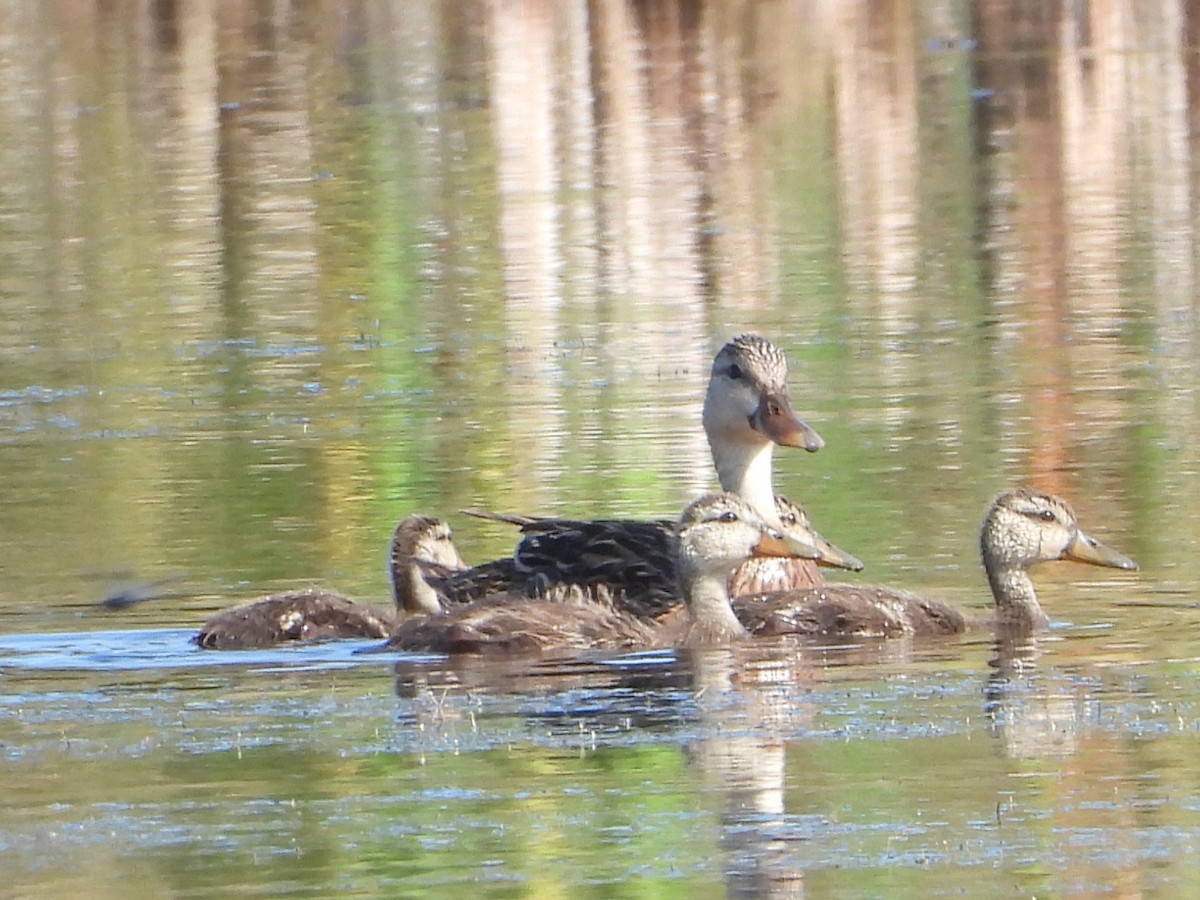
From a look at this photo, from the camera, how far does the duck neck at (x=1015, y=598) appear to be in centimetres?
1068

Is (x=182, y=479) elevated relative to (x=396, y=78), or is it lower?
lower

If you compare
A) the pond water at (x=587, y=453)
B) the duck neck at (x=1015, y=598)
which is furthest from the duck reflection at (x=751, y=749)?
the duck neck at (x=1015, y=598)

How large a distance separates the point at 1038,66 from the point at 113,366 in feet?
61.5

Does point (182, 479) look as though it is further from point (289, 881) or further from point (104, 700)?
point (289, 881)

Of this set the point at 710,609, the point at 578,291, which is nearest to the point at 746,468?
the point at 710,609

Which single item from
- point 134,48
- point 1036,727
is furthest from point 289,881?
point 134,48

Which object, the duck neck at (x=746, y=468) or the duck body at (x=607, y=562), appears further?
the duck neck at (x=746, y=468)

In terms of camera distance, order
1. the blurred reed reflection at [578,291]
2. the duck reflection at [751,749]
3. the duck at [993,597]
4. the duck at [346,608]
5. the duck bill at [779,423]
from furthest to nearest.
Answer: the blurred reed reflection at [578,291], the duck bill at [779,423], the duck at [993,597], the duck at [346,608], the duck reflection at [751,749]

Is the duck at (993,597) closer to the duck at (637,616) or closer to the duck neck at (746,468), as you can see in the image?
the duck at (637,616)

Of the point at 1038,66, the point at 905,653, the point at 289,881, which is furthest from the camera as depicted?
the point at 1038,66

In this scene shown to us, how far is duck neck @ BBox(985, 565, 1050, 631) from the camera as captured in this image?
35.0 ft

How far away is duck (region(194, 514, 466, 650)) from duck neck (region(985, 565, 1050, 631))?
178cm

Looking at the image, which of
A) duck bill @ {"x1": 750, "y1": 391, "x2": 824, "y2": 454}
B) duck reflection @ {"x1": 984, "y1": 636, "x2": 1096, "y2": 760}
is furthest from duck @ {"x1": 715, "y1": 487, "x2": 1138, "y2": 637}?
duck bill @ {"x1": 750, "y1": 391, "x2": 824, "y2": 454}

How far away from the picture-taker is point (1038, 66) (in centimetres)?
3400
